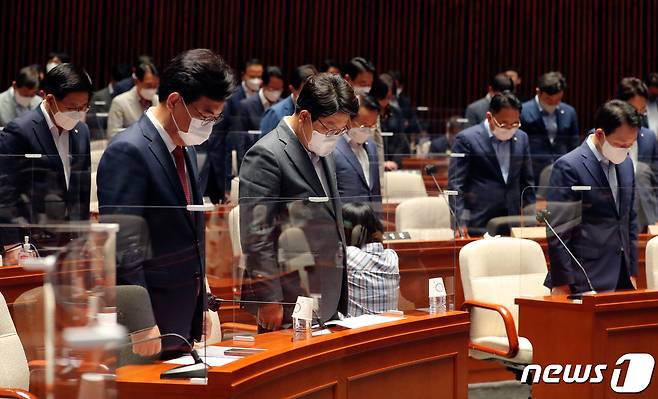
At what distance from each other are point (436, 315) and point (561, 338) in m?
0.84

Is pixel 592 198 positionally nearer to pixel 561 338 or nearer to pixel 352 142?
pixel 561 338

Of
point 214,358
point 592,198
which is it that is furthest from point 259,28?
point 214,358

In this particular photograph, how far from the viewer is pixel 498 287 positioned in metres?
4.98

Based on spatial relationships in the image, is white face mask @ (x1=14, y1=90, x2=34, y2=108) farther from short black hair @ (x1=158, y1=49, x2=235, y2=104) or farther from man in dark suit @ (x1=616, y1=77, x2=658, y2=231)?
short black hair @ (x1=158, y1=49, x2=235, y2=104)

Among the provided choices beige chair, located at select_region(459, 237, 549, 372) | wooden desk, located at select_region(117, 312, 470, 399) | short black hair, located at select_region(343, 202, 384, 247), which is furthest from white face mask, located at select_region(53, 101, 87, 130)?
wooden desk, located at select_region(117, 312, 470, 399)

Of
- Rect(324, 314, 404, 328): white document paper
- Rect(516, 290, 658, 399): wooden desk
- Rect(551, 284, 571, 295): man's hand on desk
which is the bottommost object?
Rect(516, 290, 658, 399): wooden desk

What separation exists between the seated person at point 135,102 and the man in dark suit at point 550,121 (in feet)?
9.34

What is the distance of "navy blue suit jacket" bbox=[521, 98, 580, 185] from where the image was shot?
26.5ft

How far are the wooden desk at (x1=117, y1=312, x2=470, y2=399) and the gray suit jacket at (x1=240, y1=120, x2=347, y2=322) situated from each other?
0.15 meters

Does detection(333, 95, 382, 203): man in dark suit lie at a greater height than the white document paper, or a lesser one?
greater

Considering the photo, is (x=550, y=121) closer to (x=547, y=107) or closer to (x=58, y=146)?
(x=547, y=107)

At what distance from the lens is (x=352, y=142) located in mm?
5488

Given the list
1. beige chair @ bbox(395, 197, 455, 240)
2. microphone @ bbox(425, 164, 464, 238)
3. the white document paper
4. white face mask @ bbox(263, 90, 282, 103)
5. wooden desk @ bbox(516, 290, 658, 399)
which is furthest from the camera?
white face mask @ bbox(263, 90, 282, 103)

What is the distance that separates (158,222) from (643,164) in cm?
469
